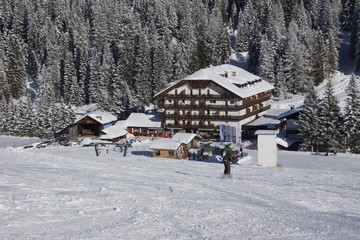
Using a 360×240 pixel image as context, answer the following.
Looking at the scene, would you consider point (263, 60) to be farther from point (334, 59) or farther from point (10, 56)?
point (10, 56)

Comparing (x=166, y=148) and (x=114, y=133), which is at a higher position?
(x=114, y=133)

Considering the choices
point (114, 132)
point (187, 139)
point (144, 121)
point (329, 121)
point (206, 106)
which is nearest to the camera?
point (187, 139)

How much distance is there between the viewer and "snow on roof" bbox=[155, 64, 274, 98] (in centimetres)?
6278

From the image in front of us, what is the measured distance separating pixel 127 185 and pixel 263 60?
7028 cm

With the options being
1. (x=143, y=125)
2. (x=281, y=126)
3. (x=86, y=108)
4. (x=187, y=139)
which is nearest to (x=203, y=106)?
(x=143, y=125)

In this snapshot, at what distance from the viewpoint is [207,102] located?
6431 centimetres

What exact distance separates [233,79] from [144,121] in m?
14.6

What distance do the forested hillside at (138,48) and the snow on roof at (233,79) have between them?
36.7ft

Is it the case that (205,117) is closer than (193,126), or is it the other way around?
(205,117)

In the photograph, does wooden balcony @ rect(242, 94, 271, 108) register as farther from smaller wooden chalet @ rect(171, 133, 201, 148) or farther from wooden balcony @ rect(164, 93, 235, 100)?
smaller wooden chalet @ rect(171, 133, 201, 148)

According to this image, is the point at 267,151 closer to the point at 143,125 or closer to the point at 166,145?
the point at 166,145

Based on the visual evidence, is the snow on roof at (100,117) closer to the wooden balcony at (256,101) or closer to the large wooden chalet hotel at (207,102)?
the large wooden chalet hotel at (207,102)

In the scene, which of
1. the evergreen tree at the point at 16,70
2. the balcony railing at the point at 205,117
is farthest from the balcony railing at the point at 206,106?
the evergreen tree at the point at 16,70

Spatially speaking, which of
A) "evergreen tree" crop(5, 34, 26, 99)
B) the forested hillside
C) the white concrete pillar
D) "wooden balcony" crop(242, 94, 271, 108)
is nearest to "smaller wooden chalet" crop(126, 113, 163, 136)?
the forested hillside
